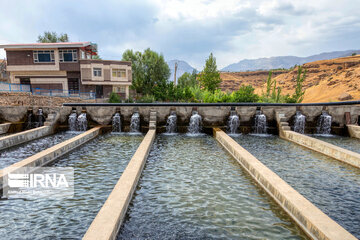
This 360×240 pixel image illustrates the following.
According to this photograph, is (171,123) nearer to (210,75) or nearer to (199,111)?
(199,111)

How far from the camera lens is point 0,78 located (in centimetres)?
5428

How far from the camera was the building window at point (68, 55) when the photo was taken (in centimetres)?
3675

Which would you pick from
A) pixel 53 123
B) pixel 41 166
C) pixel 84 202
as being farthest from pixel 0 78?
pixel 84 202

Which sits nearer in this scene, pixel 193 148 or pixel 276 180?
pixel 276 180

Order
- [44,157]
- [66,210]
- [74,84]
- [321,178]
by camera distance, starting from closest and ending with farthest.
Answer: [66,210] → [321,178] → [44,157] → [74,84]

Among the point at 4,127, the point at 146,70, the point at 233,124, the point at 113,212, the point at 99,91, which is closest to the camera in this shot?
the point at 113,212

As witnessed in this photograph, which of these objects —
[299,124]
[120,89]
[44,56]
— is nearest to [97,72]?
[120,89]

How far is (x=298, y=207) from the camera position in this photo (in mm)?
4773

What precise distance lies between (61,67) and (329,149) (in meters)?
38.3

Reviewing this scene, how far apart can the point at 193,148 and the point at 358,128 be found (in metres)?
11.1

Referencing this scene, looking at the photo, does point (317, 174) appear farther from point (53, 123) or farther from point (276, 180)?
point (53, 123)

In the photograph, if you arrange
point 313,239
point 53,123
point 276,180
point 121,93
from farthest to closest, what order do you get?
point 121,93
point 53,123
point 276,180
point 313,239

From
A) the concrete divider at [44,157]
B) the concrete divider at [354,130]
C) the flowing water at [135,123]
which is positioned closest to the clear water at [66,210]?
the concrete divider at [44,157]

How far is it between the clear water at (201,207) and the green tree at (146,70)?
3919cm
